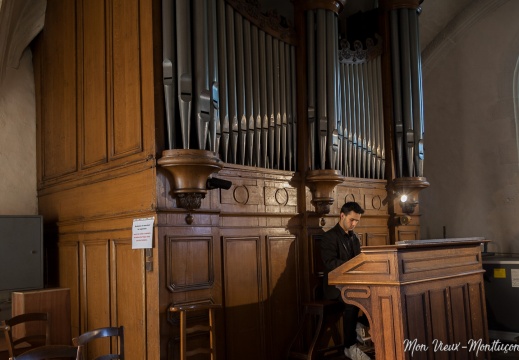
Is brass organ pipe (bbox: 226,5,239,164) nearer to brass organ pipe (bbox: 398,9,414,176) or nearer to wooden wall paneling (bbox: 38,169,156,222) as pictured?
wooden wall paneling (bbox: 38,169,156,222)

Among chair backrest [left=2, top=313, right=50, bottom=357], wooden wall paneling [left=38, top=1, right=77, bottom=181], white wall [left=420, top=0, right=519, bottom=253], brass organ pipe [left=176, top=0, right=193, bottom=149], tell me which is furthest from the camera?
white wall [left=420, top=0, right=519, bottom=253]

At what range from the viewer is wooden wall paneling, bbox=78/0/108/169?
5395mm

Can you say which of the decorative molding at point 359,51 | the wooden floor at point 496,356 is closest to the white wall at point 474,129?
the decorative molding at point 359,51

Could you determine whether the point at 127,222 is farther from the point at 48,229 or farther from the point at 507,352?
the point at 507,352

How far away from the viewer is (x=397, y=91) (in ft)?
23.5

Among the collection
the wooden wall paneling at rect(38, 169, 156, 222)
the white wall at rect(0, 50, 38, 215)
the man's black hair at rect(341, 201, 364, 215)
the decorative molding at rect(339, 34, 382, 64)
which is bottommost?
the man's black hair at rect(341, 201, 364, 215)

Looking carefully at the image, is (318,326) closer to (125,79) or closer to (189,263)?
(189,263)

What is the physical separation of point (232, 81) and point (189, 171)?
122 centimetres

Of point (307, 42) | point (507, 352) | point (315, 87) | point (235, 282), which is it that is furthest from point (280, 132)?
point (507, 352)

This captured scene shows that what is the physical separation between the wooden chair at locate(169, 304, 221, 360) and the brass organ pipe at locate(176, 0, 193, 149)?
131cm

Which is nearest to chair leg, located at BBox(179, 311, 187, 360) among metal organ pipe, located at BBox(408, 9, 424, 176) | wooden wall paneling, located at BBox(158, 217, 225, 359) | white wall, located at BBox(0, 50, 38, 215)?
wooden wall paneling, located at BBox(158, 217, 225, 359)

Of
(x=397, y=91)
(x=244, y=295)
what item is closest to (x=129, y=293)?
(x=244, y=295)

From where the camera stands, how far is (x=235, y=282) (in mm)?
5188

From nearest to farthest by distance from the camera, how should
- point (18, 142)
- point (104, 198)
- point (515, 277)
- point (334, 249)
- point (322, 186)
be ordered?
1. point (104, 198)
2. point (334, 249)
3. point (322, 186)
4. point (515, 277)
5. point (18, 142)
